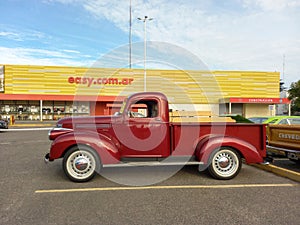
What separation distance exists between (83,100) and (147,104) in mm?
27000

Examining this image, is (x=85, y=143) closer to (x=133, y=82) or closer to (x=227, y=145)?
(x=227, y=145)

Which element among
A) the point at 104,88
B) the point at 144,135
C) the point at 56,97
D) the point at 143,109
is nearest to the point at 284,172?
the point at 144,135

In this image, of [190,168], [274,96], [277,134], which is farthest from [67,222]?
[274,96]

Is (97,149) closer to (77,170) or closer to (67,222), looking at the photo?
(77,170)

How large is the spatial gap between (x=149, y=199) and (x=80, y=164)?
1810 millimetres

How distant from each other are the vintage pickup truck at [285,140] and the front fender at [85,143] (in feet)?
14.8

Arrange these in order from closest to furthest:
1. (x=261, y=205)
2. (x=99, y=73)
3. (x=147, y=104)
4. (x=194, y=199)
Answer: (x=261, y=205) → (x=194, y=199) → (x=147, y=104) → (x=99, y=73)

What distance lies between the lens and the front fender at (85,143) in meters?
4.72

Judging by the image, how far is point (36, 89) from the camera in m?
31.0

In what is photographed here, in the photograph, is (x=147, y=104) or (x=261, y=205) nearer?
(x=261, y=205)

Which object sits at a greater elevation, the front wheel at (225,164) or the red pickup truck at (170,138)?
the red pickup truck at (170,138)

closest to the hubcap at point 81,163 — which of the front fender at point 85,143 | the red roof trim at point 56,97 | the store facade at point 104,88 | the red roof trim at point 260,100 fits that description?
the front fender at point 85,143

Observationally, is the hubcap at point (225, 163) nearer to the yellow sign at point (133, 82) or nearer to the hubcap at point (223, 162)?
the hubcap at point (223, 162)

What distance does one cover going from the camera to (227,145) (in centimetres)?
486
